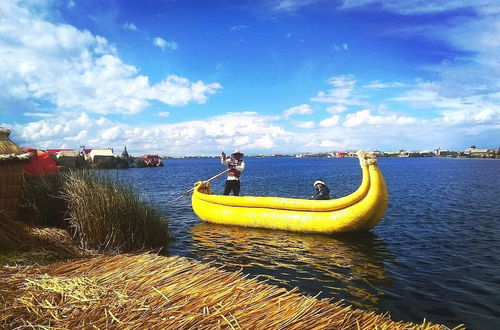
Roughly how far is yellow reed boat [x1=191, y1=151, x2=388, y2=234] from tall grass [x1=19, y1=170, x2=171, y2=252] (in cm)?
444

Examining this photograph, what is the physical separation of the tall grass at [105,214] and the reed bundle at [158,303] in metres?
4.04

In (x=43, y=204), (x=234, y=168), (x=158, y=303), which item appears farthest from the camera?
(x=234, y=168)

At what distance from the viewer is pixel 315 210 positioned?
12656 millimetres

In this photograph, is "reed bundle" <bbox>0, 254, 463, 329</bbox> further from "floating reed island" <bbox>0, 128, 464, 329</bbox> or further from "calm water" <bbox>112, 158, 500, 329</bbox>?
"calm water" <bbox>112, 158, 500, 329</bbox>

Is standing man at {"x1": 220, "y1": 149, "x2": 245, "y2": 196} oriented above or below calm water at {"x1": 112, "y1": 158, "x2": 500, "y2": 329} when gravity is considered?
above

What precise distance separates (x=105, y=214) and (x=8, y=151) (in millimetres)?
3193

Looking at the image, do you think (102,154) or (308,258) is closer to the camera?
(308,258)

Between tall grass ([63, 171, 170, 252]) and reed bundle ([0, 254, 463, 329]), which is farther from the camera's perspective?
tall grass ([63, 171, 170, 252])

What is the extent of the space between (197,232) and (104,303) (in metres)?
10.9

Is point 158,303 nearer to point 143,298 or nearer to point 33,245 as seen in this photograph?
point 143,298

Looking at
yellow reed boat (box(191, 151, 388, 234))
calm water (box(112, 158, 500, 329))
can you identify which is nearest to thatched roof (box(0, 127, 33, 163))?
calm water (box(112, 158, 500, 329))

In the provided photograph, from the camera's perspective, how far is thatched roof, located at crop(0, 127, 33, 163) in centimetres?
854

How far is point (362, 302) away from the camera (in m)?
7.27

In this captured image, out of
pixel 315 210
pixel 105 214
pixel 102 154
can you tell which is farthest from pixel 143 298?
pixel 102 154
